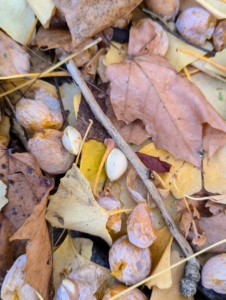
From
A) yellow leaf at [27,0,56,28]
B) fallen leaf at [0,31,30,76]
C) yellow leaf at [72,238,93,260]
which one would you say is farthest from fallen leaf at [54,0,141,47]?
yellow leaf at [72,238,93,260]

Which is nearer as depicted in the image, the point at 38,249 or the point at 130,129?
the point at 38,249

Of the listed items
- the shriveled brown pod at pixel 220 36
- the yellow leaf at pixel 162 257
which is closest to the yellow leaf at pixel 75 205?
the yellow leaf at pixel 162 257

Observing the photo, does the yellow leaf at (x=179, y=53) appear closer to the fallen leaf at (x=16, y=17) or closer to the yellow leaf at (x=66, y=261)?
the fallen leaf at (x=16, y=17)

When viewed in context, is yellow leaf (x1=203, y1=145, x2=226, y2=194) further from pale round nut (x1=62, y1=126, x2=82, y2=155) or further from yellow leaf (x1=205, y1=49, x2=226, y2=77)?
pale round nut (x1=62, y1=126, x2=82, y2=155)

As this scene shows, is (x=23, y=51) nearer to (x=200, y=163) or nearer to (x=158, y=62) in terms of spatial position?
(x=158, y=62)

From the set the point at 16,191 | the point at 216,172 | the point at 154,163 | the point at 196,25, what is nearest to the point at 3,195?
the point at 16,191

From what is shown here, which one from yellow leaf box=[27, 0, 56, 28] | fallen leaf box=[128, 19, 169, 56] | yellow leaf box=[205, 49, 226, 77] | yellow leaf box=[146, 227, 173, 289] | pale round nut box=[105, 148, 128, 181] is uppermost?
yellow leaf box=[27, 0, 56, 28]

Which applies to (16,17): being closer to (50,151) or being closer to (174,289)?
(50,151)
